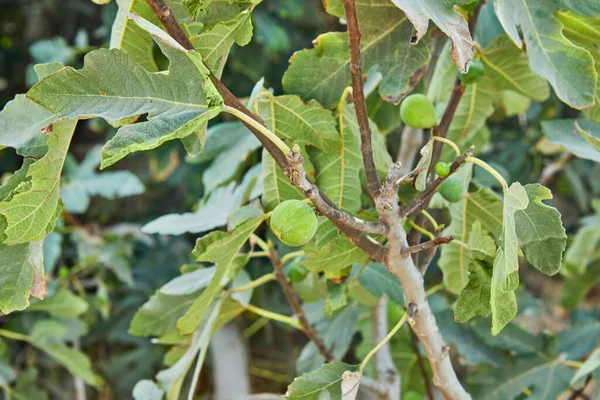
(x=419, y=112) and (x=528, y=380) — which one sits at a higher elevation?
(x=419, y=112)

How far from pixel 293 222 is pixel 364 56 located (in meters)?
0.24

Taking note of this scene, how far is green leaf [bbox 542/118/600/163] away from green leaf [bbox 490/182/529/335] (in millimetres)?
→ 281

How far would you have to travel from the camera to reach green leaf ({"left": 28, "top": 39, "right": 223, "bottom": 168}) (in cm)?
43

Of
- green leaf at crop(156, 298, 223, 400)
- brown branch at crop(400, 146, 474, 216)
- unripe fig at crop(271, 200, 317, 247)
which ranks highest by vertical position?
unripe fig at crop(271, 200, 317, 247)

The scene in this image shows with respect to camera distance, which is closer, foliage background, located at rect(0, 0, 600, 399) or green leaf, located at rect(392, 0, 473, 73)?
green leaf, located at rect(392, 0, 473, 73)

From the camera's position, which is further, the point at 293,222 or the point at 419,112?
the point at 419,112

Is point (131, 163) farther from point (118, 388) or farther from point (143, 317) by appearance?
point (143, 317)

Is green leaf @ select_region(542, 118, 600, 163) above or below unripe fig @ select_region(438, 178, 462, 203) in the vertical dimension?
below

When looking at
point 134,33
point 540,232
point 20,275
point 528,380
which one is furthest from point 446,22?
point 528,380

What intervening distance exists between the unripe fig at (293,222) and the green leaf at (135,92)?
8 cm

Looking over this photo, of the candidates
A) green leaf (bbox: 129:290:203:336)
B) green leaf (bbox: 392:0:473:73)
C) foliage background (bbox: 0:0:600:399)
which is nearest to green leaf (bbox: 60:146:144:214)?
foliage background (bbox: 0:0:600:399)

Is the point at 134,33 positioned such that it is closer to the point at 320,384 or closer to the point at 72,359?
the point at 320,384

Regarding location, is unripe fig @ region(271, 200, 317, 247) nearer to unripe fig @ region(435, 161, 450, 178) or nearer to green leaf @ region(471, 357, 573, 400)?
unripe fig @ region(435, 161, 450, 178)

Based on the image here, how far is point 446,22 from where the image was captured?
44 cm
